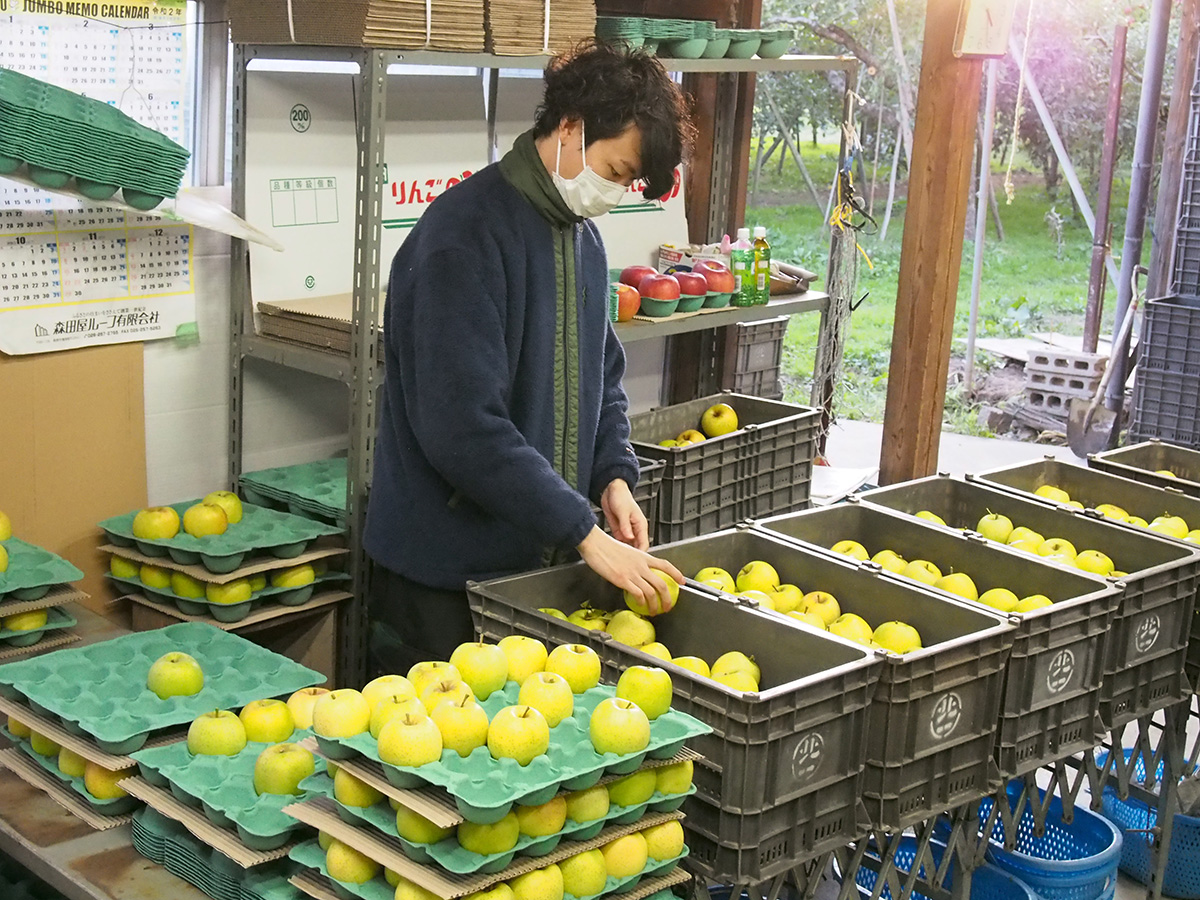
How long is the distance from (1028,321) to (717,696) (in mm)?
9053

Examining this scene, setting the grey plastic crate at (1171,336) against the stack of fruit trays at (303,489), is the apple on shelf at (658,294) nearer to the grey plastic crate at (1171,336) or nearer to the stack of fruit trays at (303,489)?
the stack of fruit trays at (303,489)

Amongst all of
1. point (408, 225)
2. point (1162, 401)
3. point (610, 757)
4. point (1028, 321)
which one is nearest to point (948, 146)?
point (408, 225)

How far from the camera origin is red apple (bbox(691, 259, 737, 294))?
4.28 m

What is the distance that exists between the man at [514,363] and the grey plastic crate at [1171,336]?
15.2 ft

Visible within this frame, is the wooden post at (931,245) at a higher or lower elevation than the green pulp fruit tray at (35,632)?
higher

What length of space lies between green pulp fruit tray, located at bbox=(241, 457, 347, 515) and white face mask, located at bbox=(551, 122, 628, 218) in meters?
1.27

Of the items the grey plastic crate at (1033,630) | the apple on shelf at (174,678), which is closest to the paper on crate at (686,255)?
the grey plastic crate at (1033,630)

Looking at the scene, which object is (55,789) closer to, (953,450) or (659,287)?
(659,287)

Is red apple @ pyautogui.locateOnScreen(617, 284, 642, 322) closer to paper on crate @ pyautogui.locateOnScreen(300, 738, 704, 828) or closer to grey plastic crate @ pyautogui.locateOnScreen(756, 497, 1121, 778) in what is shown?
grey plastic crate @ pyautogui.locateOnScreen(756, 497, 1121, 778)

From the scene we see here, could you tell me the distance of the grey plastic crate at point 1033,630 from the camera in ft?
8.64

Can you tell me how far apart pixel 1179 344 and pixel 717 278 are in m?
3.41

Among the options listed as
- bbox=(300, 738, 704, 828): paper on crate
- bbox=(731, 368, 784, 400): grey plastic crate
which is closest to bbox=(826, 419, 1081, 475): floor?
bbox=(731, 368, 784, 400): grey plastic crate

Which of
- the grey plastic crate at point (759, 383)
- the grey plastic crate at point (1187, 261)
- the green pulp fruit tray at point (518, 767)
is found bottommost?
the grey plastic crate at point (759, 383)

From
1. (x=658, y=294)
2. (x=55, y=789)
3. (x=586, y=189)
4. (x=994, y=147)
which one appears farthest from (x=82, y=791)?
(x=994, y=147)
